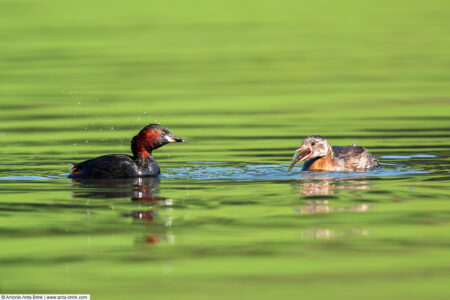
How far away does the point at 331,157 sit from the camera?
15906mm

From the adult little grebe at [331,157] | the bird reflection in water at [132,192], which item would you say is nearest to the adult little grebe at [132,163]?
the bird reflection in water at [132,192]

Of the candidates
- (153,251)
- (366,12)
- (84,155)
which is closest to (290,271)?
(153,251)

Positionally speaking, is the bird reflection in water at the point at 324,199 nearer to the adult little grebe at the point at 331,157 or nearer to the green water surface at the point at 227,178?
the green water surface at the point at 227,178

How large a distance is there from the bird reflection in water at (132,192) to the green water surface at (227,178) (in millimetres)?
34

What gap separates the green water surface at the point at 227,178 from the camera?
31.4 feet

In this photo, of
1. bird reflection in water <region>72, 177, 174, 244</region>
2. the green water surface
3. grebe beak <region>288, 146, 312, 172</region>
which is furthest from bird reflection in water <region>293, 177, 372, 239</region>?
bird reflection in water <region>72, 177, 174, 244</region>

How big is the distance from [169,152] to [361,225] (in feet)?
23.8

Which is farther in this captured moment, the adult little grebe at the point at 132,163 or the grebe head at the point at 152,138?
the grebe head at the point at 152,138

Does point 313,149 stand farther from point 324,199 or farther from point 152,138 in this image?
point 324,199

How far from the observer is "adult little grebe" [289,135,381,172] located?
15.6 metres

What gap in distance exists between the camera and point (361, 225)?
11.4 metres

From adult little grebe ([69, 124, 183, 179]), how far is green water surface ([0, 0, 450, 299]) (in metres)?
0.30

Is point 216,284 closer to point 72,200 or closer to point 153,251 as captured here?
point 153,251

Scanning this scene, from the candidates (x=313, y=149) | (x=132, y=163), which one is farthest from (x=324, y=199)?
(x=132, y=163)
